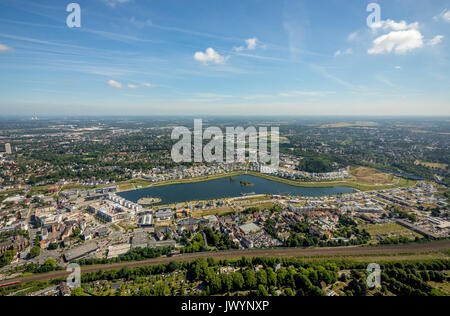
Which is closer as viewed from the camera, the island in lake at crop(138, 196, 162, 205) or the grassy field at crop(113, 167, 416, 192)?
the island in lake at crop(138, 196, 162, 205)

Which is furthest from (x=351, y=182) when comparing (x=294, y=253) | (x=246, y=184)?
(x=294, y=253)

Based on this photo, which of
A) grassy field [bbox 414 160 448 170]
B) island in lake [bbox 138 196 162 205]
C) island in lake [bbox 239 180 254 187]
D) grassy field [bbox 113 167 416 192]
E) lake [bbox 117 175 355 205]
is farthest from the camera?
grassy field [bbox 414 160 448 170]

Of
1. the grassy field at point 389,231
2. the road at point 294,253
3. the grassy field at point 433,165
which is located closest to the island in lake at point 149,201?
the road at point 294,253

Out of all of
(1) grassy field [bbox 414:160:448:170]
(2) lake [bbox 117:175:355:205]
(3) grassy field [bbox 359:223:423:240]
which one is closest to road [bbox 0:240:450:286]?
(3) grassy field [bbox 359:223:423:240]

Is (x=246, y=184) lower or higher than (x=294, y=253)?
higher

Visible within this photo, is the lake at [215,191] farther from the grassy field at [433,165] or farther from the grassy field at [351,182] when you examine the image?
the grassy field at [433,165]

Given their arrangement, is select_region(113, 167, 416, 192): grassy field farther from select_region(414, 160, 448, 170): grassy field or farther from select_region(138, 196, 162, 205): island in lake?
select_region(414, 160, 448, 170): grassy field

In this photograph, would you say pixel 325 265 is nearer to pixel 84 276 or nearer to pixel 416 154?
pixel 84 276

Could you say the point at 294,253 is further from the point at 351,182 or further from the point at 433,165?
the point at 433,165
